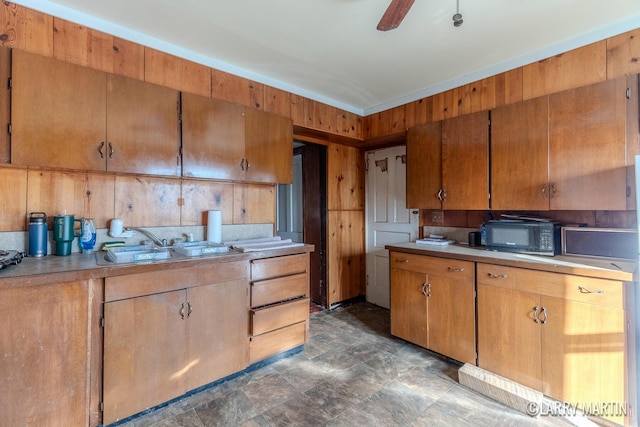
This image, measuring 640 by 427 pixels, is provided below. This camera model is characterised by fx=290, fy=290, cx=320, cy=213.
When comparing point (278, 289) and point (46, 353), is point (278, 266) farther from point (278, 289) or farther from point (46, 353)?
point (46, 353)

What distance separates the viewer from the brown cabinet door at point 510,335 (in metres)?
1.96

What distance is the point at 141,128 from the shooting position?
2033 millimetres

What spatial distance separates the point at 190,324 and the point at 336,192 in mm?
2288

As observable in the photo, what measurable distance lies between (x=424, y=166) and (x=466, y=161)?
0.40 m

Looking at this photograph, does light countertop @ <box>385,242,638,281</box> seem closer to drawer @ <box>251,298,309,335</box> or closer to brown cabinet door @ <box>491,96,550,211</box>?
brown cabinet door @ <box>491,96,550,211</box>

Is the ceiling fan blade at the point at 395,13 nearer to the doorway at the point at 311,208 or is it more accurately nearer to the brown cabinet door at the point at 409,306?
the brown cabinet door at the point at 409,306

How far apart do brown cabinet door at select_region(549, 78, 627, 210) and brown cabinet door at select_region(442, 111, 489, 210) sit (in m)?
0.46

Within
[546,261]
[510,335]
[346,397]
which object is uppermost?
[546,261]

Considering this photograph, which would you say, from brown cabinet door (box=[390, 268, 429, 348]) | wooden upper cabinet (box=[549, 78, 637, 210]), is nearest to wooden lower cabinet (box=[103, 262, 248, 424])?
brown cabinet door (box=[390, 268, 429, 348])

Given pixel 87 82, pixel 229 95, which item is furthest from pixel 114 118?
pixel 229 95

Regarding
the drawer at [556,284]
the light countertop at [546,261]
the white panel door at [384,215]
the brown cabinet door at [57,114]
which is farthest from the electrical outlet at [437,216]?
the brown cabinet door at [57,114]

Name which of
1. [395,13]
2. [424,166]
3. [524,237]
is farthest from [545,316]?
[395,13]

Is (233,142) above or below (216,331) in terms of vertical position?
above

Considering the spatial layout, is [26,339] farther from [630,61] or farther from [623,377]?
[630,61]
